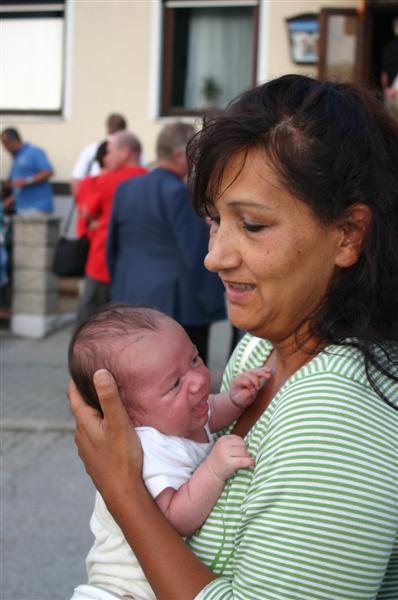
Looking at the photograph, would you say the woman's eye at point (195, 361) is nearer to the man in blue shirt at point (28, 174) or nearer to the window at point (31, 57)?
the man in blue shirt at point (28, 174)

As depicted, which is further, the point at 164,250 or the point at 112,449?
the point at 164,250

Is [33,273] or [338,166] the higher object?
[338,166]

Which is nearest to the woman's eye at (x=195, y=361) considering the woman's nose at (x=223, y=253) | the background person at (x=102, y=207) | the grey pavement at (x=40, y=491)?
the woman's nose at (x=223, y=253)

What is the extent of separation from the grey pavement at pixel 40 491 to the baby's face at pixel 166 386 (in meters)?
2.12

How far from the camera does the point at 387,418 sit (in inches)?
55.3

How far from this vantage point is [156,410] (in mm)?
1832

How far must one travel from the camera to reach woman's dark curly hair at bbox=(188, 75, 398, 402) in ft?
4.89

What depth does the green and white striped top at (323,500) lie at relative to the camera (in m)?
1.31

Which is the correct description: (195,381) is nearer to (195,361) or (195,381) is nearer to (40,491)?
(195,361)

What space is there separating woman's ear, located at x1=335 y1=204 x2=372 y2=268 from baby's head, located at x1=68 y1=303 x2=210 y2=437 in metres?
0.48

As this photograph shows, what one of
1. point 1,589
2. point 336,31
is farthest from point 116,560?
point 336,31

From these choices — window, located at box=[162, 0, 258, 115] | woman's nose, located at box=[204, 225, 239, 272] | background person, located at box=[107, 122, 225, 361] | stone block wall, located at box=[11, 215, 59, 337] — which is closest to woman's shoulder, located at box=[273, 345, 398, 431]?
woman's nose, located at box=[204, 225, 239, 272]

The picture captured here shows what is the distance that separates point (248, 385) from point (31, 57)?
9.56 m

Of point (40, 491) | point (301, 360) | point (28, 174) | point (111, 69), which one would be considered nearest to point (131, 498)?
point (301, 360)
